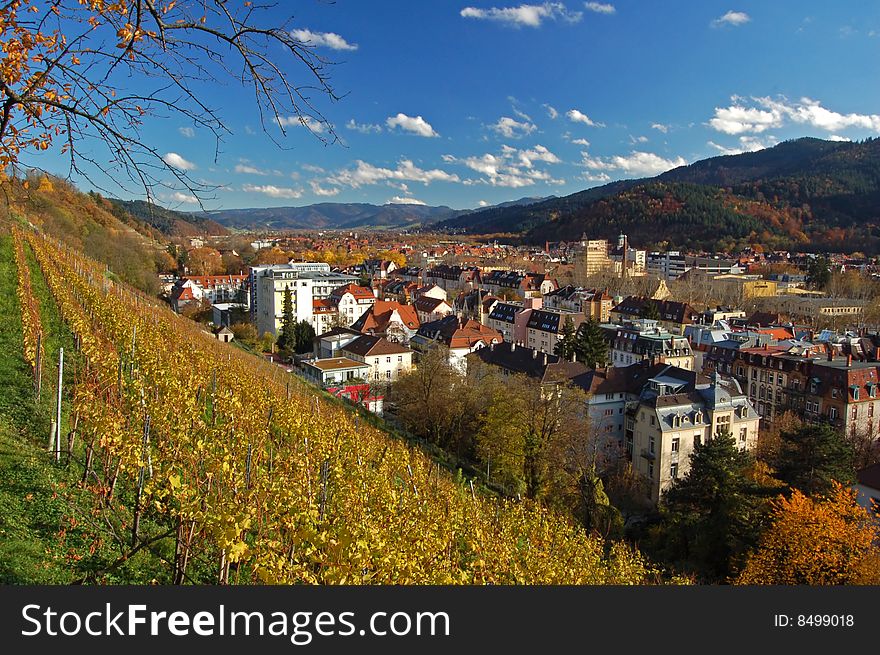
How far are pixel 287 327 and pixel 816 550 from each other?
2997 cm

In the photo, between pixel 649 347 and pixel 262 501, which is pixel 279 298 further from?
pixel 262 501

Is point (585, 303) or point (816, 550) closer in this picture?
point (816, 550)

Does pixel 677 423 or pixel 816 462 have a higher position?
pixel 816 462

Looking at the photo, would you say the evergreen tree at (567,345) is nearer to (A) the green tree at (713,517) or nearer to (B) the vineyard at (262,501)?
(A) the green tree at (713,517)

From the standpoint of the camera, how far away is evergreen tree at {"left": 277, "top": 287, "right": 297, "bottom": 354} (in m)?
36.1

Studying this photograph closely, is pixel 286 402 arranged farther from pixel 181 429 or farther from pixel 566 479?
pixel 566 479

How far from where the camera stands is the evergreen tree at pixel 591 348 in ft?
107

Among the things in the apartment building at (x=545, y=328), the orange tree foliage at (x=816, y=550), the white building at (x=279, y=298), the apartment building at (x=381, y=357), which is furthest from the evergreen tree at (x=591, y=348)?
the orange tree foliage at (x=816, y=550)

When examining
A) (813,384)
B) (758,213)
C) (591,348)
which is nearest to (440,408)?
(591,348)

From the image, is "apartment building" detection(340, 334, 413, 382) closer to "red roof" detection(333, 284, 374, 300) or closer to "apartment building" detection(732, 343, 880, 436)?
"red roof" detection(333, 284, 374, 300)

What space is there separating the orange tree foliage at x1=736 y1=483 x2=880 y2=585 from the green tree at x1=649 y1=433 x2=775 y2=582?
1.15 m

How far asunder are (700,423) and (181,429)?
64.2 ft

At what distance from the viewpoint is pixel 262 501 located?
6750 mm

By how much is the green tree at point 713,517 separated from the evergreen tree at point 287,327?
2434cm
